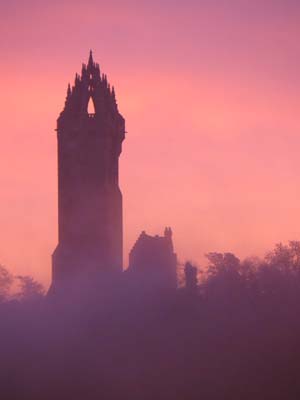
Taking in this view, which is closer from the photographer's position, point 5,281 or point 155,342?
point 155,342

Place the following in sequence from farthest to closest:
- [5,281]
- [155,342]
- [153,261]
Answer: [5,281], [153,261], [155,342]

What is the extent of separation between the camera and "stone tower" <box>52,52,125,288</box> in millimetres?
98875

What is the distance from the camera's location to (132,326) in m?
86.8

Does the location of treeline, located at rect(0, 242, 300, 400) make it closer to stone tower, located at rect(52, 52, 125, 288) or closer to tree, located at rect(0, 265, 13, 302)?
stone tower, located at rect(52, 52, 125, 288)

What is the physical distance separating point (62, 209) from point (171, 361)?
22.8 m

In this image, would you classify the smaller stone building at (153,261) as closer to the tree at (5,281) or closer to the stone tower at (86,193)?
the stone tower at (86,193)

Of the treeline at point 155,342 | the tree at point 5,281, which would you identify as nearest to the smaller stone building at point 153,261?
the treeline at point 155,342

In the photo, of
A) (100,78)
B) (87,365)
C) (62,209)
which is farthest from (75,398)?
(100,78)

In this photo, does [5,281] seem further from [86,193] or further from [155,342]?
[155,342]

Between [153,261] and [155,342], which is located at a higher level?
[153,261]

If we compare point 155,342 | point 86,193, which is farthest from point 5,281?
point 155,342

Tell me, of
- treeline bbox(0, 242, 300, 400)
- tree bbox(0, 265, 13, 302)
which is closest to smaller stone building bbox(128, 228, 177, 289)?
treeline bbox(0, 242, 300, 400)

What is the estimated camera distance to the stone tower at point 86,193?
9888 centimetres

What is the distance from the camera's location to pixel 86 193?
10000 cm
